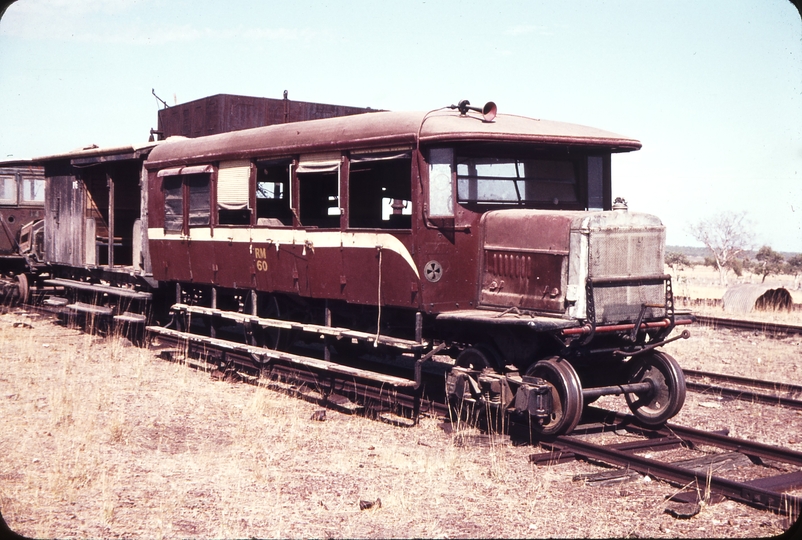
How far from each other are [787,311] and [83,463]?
62.0ft

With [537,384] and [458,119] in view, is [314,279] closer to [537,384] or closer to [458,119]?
[458,119]

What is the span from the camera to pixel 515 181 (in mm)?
8609

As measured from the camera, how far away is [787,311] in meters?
20.6

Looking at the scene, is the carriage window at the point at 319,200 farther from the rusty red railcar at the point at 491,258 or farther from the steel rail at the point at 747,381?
the steel rail at the point at 747,381

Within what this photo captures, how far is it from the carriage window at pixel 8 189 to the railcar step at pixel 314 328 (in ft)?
32.0

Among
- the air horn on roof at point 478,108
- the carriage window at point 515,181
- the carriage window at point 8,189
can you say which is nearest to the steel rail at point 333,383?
the carriage window at point 515,181

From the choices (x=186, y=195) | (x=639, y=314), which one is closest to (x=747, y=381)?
(x=639, y=314)

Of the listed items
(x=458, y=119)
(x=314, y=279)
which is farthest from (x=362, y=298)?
(x=458, y=119)

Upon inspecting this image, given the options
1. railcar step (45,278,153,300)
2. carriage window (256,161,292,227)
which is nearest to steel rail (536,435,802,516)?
carriage window (256,161,292,227)

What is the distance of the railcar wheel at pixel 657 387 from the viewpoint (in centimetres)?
791

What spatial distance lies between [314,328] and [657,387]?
4144mm

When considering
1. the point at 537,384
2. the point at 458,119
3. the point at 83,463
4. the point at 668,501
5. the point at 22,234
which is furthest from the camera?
the point at 22,234

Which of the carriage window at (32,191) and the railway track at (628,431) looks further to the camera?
the carriage window at (32,191)

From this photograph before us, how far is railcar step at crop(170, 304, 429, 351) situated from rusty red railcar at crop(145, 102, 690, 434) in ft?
0.13
